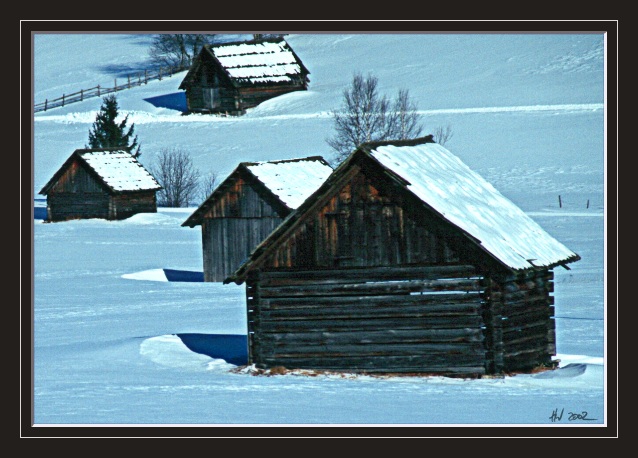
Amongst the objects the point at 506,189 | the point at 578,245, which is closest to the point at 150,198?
the point at 506,189

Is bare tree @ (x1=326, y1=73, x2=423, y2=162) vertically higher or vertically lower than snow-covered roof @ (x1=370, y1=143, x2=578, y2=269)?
higher

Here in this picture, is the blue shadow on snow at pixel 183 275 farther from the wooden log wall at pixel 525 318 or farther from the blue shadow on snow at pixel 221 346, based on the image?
the wooden log wall at pixel 525 318

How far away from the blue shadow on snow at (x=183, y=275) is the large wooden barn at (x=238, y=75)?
40.3 meters

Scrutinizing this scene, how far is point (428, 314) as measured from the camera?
1988 cm

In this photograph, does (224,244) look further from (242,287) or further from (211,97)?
(211,97)

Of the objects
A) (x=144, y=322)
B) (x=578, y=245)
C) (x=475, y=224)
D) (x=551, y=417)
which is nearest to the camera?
(x=551, y=417)

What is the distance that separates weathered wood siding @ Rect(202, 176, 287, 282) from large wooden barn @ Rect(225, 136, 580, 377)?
1423 centimetres

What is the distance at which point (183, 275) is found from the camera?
3759cm

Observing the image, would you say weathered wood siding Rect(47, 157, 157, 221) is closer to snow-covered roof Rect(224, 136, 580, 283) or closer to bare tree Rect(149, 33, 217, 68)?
snow-covered roof Rect(224, 136, 580, 283)

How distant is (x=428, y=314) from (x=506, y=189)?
135 ft

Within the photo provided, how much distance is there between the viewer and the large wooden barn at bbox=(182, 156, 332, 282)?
34.4m

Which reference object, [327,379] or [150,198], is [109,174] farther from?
[327,379]

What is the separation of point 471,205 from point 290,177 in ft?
49.6
